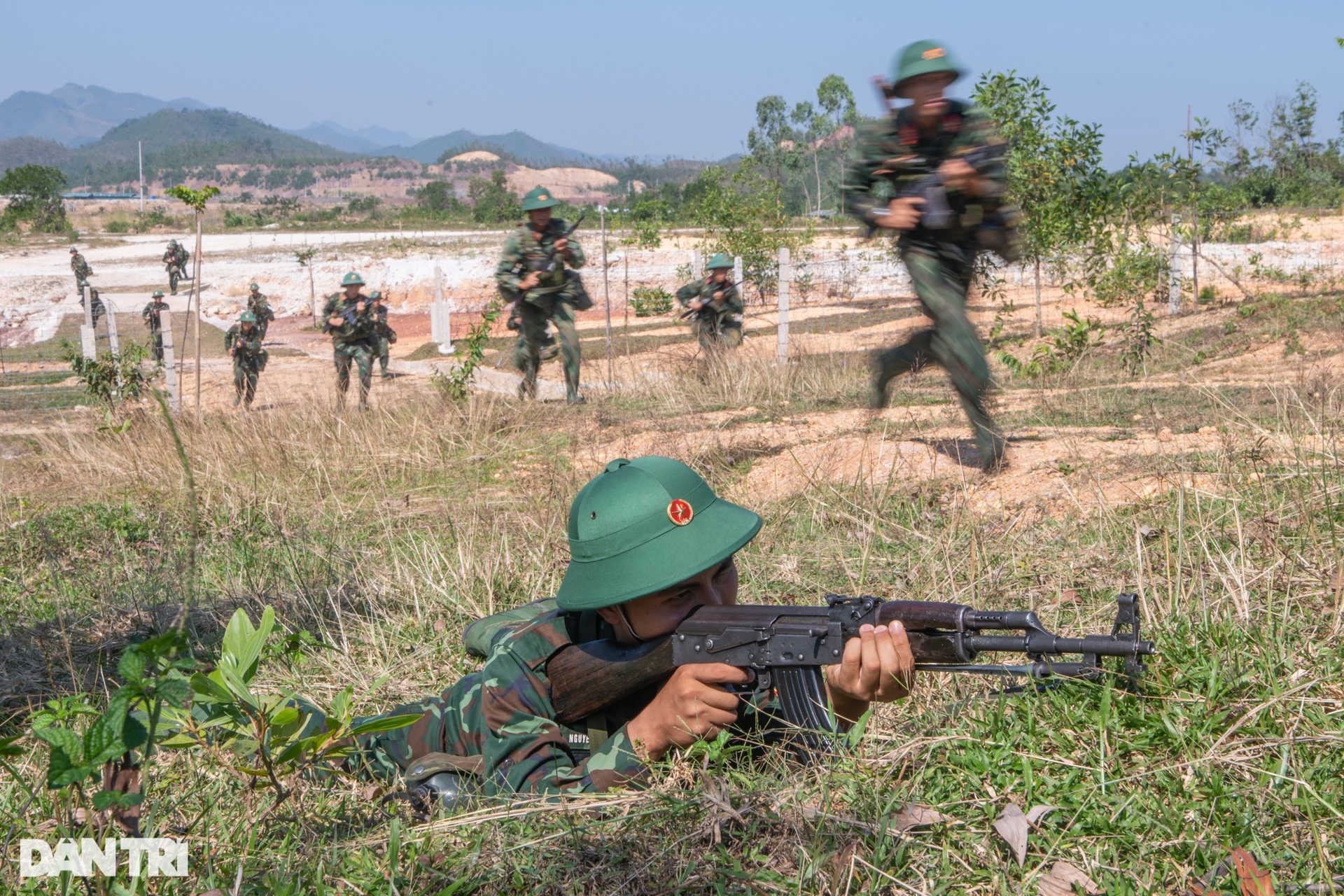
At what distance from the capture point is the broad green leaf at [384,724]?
207cm

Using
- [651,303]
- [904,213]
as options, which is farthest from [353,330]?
[651,303]

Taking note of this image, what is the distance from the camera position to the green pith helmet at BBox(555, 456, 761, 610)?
229 cm

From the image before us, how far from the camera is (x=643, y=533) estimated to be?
2348mm

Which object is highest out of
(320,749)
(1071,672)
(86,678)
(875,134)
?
(875,134)

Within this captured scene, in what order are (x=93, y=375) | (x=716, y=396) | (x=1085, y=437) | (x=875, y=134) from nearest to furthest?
(x=875, y=134) < (x=1085, y=437) < (x=716, y=396) < (x=93, y=375)

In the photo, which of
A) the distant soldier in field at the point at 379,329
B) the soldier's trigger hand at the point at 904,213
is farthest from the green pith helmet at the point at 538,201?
the soldier's trigger hand at the point at 904,213

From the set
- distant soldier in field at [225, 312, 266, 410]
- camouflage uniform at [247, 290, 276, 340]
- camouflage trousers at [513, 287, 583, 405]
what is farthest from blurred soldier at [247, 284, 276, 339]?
camouflage trousers at [513, 287, 583, 405]

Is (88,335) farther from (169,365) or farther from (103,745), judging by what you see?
(103,745)

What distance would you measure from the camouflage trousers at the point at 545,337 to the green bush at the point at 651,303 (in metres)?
11.9

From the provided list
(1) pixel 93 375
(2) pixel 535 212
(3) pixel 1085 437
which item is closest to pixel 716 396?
(2) pixel 535 212

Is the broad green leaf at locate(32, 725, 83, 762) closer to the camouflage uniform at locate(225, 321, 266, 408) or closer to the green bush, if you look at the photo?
the camouflage uniform at locate(225, 321, 266, 408)

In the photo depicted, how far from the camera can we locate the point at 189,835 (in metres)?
2.27

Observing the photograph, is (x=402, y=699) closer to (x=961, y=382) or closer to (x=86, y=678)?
(x=86, y=678)

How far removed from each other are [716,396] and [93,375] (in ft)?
19.5
